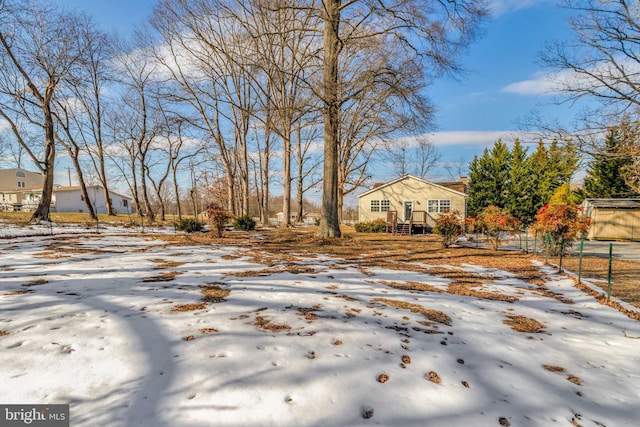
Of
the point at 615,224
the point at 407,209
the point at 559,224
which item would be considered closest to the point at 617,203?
the point at 615,224

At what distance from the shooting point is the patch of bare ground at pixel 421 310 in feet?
10.9

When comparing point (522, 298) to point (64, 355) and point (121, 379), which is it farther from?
point (64, 355)

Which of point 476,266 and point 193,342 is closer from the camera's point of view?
point 193,342

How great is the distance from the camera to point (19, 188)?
139 ft

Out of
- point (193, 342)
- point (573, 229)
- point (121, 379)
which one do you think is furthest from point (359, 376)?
point (573, 229)

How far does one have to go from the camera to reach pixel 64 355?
6.78ft

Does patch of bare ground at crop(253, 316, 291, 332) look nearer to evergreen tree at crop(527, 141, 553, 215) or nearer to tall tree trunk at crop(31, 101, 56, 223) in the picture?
tall tree trunk at crop(31, 101, 56, 223)

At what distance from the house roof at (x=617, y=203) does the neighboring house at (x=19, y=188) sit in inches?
2174

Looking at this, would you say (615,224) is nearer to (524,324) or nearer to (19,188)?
(524,324)

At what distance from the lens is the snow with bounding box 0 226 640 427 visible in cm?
169

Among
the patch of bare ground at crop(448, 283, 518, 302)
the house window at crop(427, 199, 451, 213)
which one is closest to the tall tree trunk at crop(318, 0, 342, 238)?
the patch of bare ground at crop(448, 283, 518, 302)

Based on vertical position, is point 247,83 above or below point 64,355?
above

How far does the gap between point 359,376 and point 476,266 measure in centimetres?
663

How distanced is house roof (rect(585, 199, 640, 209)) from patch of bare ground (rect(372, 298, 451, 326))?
70.9ft
